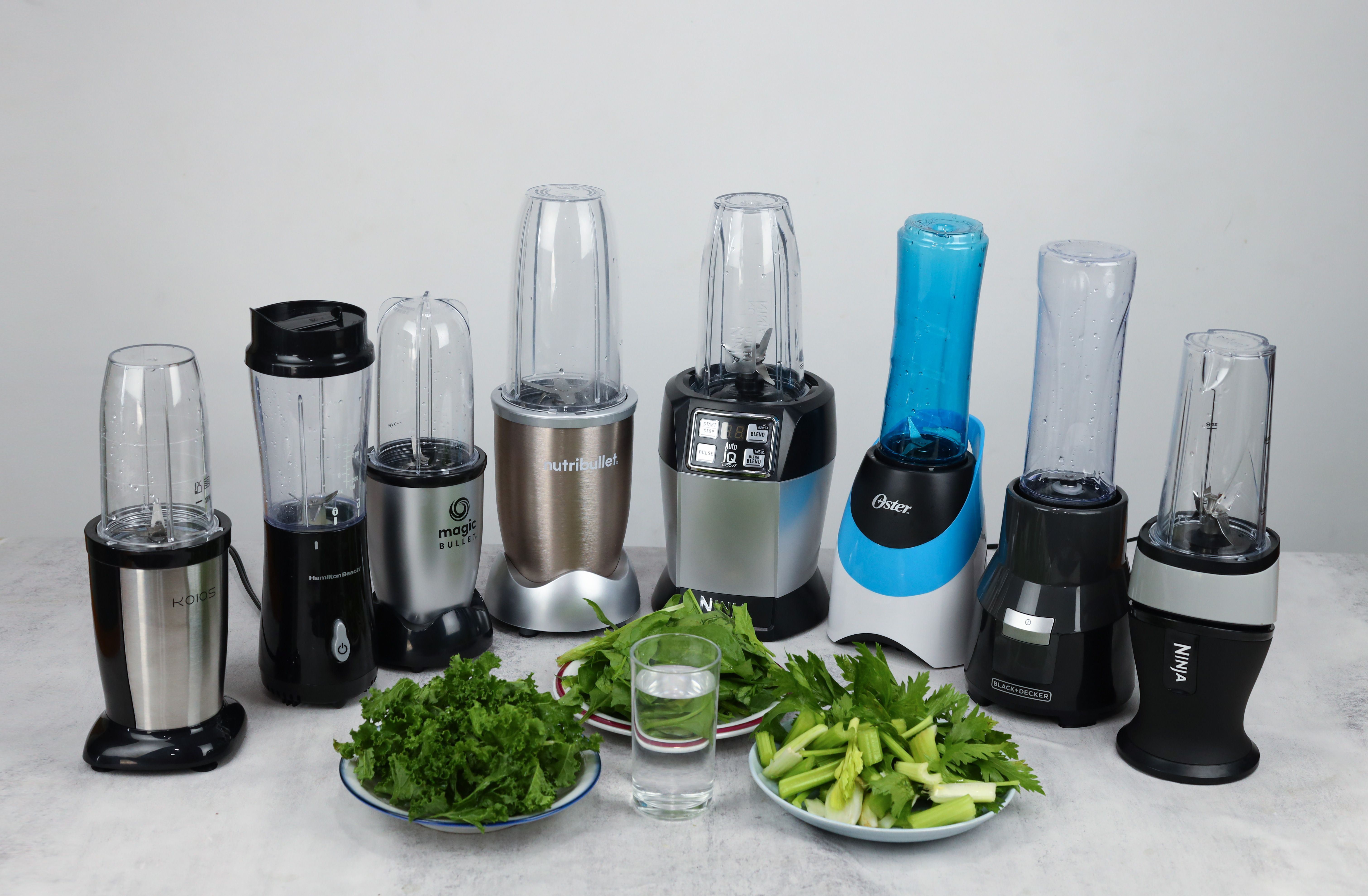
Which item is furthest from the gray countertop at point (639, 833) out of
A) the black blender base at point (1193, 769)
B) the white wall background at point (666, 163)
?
the white wall background at point (666, 163)

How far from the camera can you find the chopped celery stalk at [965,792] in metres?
1.03

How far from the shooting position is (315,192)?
2.20 metres

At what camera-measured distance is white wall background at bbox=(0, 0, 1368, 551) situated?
6.92 feet

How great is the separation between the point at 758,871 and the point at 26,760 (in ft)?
2.29

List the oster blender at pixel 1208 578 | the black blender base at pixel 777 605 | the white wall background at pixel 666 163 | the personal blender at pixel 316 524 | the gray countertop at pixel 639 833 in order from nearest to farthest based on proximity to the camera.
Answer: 1. the gray countertop at pixel 639 833
2. the oster blender at pixel 1208 578
3. the personal blender at pixel 316 524
4. the black blender base at pixel 777 605
5. the white wall background at pixel 666 163

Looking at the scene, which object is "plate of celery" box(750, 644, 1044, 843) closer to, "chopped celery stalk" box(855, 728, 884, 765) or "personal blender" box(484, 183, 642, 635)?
"chopped celery stalk" box(855, 728, 884, 765)

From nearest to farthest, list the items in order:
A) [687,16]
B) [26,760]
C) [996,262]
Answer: [26,760], [687,16], [996,262]

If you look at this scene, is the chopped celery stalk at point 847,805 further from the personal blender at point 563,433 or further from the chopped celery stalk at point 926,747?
the personal blender at point 563,433

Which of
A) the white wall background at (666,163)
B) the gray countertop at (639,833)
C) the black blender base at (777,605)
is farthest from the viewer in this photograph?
the white wall background at (666,163)

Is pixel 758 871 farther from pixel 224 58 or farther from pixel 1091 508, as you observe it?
pixel 224 58

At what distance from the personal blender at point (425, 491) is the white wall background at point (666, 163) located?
894mm

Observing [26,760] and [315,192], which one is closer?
[26,760]

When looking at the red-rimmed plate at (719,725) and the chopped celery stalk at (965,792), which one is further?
the red-rimmed plate at (719,725)

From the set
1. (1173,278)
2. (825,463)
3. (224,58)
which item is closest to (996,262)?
(1173,278)
